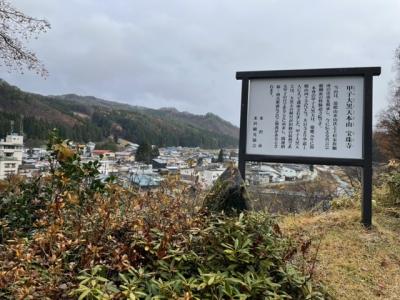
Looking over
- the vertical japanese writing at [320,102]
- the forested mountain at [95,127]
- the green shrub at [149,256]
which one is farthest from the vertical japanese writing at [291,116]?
the green shrub at [149,256]

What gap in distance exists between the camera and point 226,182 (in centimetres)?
333

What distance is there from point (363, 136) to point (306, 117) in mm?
733

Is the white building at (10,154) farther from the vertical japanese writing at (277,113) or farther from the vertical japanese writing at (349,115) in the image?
the vertical japanese writing at (349,115)

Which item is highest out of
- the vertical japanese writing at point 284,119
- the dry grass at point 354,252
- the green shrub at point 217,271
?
the vertical japanese writing at point 284,119

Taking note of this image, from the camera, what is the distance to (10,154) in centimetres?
494

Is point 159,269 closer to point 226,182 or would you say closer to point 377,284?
point 226,182

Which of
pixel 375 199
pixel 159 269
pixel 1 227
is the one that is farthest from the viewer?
pixel 375 199

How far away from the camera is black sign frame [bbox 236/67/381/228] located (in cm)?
446

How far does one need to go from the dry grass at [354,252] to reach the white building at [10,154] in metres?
3.36

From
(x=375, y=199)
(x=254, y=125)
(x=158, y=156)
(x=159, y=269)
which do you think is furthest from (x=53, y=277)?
(x=375, y=199)

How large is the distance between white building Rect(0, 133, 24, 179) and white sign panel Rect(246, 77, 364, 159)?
300 centimetres

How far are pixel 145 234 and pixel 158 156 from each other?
8.26ft

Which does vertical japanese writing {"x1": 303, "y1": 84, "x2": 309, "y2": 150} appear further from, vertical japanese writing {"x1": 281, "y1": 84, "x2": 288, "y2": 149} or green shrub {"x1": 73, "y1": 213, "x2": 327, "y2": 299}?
green shrub {"x1": 73, "y1": 213, "x2": 327, "y2": 299}

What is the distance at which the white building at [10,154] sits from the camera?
4.35 m
